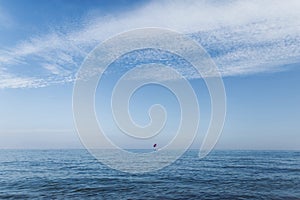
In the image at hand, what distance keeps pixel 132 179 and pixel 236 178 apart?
11416 millimetres

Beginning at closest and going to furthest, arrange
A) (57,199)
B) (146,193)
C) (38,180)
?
1. (57,199)
2. (146,193)
3. (38,180)

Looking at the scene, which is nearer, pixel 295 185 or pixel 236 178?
pixel 295 185

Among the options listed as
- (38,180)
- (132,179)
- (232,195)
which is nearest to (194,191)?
(232,195)

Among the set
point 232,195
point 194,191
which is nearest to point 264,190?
point 232,195

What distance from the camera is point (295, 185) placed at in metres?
30.0

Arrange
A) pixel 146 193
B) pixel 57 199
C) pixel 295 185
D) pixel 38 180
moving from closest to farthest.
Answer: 1. pixel 57 199
2. pixel 146 193
3. pixel 295 185
4. pixel 38 180

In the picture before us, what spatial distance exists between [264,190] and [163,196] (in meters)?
9.19

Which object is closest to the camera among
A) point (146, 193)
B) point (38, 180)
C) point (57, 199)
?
point (57, 199)

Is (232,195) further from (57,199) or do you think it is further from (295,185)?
(57,199)

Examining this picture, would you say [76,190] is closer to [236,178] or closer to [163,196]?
[163,196]

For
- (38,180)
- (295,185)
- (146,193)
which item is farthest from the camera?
(38,180)

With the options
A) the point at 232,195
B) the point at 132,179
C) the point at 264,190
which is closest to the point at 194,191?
the point at 232,195

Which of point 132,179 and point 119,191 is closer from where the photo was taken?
point 119,191

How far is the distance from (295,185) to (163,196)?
13.7 metres
